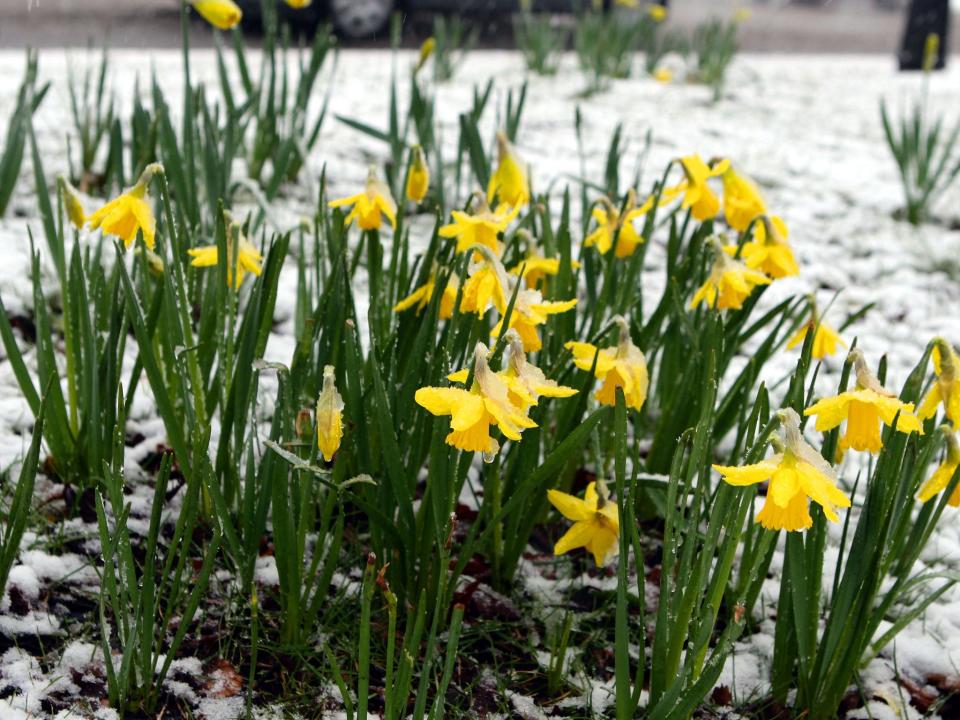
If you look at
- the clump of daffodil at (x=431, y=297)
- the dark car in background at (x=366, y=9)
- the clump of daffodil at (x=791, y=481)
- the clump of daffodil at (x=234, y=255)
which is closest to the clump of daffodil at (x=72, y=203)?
the clump of daffodil at (x=234, y=255)

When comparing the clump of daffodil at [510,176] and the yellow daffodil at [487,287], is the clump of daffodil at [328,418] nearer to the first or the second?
the yellow daffodil at [487,287]

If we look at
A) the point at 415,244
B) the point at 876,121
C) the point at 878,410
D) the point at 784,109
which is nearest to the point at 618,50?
the point at 784,109

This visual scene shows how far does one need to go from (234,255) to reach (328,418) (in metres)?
0.48

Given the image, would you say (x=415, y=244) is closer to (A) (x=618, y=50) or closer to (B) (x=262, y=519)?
(B) (x=262, y=519)

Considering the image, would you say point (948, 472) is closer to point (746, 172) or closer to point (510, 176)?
point (510, 176)

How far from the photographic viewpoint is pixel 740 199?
5.78 ft

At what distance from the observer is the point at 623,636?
1143mm

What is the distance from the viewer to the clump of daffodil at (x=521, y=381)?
1163 mm

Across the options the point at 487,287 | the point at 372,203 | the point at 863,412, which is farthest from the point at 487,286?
the point at 863,412

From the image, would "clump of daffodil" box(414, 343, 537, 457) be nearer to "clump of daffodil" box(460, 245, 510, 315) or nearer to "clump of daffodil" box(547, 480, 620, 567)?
"clump of daffodil" box(460, 245, 510, 315)

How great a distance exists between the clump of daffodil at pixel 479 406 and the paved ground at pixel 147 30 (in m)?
2.00

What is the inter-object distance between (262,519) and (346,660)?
0.80ft

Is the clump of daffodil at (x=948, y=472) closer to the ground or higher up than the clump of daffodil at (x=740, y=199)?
closer to the ground

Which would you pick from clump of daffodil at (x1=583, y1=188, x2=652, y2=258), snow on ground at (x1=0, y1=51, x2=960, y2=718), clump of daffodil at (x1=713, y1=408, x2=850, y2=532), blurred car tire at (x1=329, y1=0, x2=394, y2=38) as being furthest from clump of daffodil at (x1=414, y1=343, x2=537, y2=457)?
blurred car tire at (x1=329, y1=0, x2=394, y2=38)
